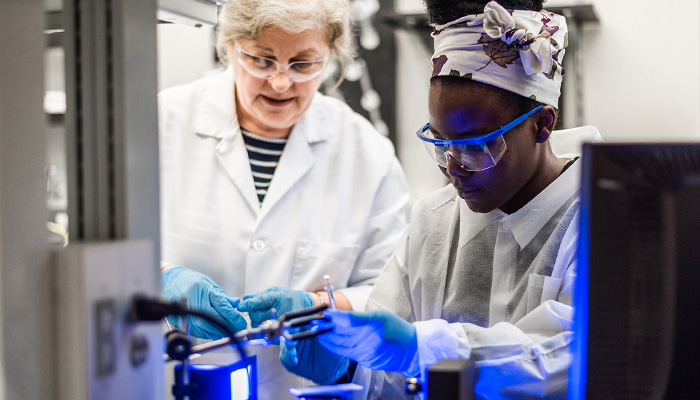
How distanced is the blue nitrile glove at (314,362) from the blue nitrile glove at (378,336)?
227mm

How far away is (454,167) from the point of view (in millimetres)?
1360

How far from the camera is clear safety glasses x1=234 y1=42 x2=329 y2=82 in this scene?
1.85 meters

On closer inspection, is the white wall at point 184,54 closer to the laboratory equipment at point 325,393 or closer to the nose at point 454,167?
the nose at point 454,167

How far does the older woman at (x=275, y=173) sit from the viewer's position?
6.12 ft

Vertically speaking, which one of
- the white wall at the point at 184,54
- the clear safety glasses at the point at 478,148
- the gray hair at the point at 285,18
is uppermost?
the white wall at the point at 184,54

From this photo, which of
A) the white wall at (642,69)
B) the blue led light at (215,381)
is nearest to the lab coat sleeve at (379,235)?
the blue led light at (215,381)

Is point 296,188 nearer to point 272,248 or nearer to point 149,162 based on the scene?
point 272,248

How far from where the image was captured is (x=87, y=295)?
0.73m

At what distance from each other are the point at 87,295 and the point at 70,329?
45 mm

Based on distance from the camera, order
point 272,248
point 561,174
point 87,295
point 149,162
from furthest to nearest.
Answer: point 272,248 < point 561,174 < point 149,162 < point 87,295

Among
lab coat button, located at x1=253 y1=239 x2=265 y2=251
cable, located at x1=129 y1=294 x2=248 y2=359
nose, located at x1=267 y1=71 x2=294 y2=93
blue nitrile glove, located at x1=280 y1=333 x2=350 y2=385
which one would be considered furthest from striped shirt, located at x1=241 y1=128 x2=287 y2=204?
cable, located at x1=129 y1=294 x2=248 y2=359

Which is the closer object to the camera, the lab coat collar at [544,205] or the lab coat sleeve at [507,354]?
the lab coat sleeve at [507,354]

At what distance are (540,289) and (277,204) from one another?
941mm

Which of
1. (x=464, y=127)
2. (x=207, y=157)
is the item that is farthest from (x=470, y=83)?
(x=207, y=157)
